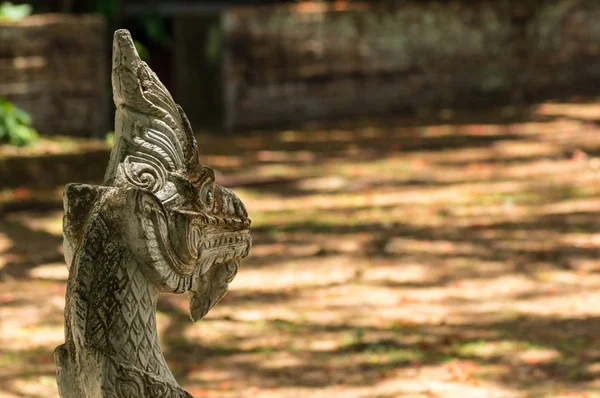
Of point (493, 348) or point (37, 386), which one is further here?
point (493, 348)

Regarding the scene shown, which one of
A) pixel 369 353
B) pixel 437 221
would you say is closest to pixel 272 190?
pixel 437 221

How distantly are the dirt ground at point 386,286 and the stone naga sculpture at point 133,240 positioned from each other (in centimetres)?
254

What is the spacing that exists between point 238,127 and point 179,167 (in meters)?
10.9

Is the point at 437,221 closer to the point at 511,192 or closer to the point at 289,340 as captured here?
the point at 511,192

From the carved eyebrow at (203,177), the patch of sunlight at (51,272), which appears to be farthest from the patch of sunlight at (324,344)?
the carved eyebrow at (203,177)

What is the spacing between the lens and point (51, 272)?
7699mm

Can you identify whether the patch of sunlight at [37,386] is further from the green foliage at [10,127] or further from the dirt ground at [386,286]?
the green foliage at [10,127]

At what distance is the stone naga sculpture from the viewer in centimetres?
302

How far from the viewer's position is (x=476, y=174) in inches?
427

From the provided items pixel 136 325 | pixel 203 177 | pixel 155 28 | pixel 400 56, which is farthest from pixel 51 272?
pixel 400 56

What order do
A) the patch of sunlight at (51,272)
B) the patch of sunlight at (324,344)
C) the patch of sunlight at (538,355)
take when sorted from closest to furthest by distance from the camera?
the patch of sunlight at (538,355)
the patch of sunlight at (324,344)
the patch of sunlight at (51,272)

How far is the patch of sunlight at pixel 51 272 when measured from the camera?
7.58m

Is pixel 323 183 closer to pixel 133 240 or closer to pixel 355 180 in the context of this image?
pixel 355 180

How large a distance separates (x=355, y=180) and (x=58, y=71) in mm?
4073
